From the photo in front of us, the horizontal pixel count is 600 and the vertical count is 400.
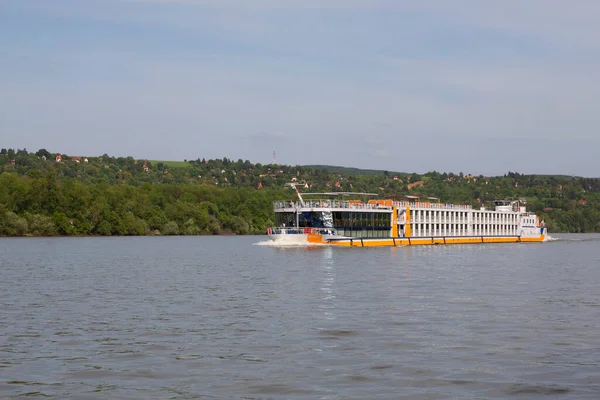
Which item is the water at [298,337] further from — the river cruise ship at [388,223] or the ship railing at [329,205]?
the ship railing at [329,205]

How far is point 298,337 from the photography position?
28.3 m

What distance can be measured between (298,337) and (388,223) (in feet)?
266

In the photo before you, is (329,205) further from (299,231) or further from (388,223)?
(388,223)

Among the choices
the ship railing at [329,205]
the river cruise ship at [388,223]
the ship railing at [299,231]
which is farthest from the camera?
the ship railing at [329,205]

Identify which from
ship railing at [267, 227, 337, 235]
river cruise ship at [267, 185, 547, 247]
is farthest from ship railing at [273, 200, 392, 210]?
ship railing at [267, 227, 337, 235]

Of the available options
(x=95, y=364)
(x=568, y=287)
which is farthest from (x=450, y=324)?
(x=568, y=287)

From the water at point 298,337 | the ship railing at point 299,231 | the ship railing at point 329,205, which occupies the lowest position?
the water at point 298,337

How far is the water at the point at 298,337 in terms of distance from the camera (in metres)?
20.9

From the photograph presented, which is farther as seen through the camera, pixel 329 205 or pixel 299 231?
pixel 329 205

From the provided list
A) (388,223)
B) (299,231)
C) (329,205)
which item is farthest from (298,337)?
(388,223)

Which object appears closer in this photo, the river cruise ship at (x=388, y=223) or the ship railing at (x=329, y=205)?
the river cruise ship at (x=388, y=223)

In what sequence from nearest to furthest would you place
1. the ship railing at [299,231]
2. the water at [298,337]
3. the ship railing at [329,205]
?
1. the water at [298,337]
2. the ship railing at [299,231]
3. the ship railing at [329,205]

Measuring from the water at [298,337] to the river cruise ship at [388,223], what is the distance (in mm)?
44078

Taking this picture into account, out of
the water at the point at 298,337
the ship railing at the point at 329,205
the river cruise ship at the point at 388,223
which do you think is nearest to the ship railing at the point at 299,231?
the river cruise ship at the point at 388,223
